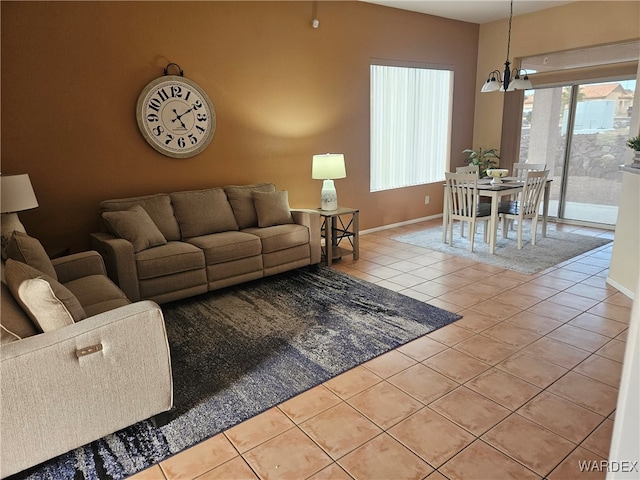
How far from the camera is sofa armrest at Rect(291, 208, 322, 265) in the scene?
4.21 metres

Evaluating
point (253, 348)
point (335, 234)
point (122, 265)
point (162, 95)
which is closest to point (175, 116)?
point (162, 95)

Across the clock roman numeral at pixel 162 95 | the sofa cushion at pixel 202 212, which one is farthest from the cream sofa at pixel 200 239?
the clock roman numeral at pixel 162 95

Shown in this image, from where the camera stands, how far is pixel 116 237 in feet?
11.2

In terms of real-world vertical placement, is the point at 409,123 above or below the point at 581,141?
above

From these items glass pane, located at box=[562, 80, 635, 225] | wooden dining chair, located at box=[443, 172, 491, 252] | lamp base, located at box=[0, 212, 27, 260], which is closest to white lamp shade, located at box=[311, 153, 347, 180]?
wooden dining chair, located at box=[443, 172, 491, 252]

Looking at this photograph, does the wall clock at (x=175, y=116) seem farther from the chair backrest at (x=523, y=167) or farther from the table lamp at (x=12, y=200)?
the chair backrest at (x=523, y=167)

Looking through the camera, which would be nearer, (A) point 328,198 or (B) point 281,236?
(B) point 281,236

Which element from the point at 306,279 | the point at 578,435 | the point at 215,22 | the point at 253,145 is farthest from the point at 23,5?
the point at 578,435

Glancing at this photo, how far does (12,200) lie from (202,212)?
1.45 m

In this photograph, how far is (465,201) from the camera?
4.85m

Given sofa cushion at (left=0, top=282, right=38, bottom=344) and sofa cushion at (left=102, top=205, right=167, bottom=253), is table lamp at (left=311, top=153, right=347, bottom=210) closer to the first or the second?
sofa cushion at (left=102, top=205, right=167, bottom=253)

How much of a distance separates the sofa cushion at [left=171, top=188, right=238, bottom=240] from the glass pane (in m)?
4.92

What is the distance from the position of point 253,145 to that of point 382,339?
2668 millimetres

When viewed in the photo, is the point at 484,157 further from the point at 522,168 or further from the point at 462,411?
the point at 462,411
